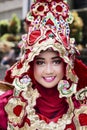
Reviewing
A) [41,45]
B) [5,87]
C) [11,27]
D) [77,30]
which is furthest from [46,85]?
[11,27]

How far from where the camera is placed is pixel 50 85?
12.0 feet

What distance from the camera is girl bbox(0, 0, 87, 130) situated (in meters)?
3.60

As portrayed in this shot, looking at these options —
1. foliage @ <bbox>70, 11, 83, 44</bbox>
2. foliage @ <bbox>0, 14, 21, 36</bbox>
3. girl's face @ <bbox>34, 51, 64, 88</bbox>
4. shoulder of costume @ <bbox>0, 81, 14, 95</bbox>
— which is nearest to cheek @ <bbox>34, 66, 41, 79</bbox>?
girl's face @ <bbox>34, 51, 64, 88</bbox>

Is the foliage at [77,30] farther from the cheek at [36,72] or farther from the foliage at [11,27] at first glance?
the cheek at [36,72]

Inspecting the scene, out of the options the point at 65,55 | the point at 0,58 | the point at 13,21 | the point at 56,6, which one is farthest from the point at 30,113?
the point at 13,21

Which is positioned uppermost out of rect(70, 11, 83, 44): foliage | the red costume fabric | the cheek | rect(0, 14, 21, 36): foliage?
the cheek

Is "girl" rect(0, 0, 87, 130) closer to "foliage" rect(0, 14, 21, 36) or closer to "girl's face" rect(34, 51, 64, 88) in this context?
"girl's face" rect(34, 51, 64, 88)

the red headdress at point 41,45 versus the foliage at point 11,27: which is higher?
the red headdress at point 41,45

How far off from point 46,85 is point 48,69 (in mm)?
98

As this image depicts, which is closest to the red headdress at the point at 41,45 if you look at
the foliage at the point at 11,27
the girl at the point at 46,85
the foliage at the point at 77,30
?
the girl at the point at 46,85

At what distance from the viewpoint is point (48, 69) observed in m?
3.63

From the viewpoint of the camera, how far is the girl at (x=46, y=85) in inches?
142

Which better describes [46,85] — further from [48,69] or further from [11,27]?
[11,27]

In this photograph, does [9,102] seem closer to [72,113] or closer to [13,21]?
[72,113]
